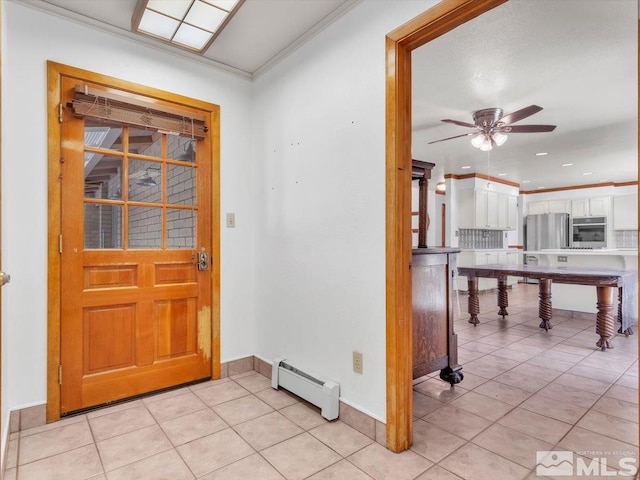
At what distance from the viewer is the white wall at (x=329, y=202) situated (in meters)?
1.96

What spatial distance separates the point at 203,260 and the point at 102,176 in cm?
87

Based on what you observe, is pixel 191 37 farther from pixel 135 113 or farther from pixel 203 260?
pixel 203 260

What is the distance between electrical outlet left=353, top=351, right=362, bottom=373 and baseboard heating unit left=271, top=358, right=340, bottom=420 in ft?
0.60

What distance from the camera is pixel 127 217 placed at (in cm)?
244

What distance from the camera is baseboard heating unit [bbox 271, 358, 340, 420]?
2.12 m

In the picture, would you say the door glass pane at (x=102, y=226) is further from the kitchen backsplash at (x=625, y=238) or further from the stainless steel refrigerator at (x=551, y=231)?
the kitchen backsplash at (x=625, y=238)

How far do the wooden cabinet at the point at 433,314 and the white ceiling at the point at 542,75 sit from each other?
5.11ft

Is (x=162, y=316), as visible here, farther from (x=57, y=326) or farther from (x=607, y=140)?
(x=607, y=140)

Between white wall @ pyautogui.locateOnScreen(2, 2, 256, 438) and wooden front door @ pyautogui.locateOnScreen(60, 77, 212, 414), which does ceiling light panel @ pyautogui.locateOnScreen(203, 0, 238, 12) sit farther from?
wooden front door @ pyautogui.locateOnScreen(60, 77, 212, 414)

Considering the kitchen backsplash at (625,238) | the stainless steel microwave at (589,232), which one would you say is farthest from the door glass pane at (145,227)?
the kitchen backsplash at (625,238)

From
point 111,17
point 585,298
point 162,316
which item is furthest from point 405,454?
point 585,298

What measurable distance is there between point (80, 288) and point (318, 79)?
2.02 meters

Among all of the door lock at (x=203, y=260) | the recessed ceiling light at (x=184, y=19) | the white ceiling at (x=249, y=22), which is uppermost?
the white ceiling at (x=249, y=22)

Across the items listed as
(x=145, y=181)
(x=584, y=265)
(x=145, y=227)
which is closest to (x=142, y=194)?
(x=145, y=181)
